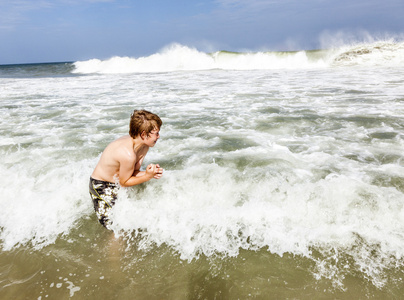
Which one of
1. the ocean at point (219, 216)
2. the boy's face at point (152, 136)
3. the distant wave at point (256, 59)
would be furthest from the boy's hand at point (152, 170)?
the distant wave at point (256, 59)

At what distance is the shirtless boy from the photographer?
9.07 feet

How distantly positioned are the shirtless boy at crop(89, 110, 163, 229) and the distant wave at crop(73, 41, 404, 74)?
27.4 metres

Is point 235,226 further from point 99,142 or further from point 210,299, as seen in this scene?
point 99,142

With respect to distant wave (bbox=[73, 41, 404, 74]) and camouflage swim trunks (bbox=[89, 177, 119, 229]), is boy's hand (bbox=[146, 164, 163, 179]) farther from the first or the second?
distant wave (bbox=[73, 41, 404, 74])

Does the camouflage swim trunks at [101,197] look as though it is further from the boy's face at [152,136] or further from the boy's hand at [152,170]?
the boy's face at [152,136]

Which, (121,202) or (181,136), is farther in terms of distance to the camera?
(181,136)

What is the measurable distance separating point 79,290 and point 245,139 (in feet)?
13.5

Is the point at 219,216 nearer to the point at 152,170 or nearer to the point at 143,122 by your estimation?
the point at 152,170

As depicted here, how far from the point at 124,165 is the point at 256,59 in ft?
106

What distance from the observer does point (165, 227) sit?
2.95 meters

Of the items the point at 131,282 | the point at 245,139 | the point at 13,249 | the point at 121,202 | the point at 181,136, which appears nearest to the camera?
the point at 131,282

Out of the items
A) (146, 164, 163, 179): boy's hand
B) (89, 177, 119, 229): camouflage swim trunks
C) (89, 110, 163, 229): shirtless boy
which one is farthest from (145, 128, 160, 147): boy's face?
(89, 177, 119, 229): camouflage swim trunks

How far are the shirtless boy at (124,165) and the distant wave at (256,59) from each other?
2745cm

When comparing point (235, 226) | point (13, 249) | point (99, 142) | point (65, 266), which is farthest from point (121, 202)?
point (99, 142)
